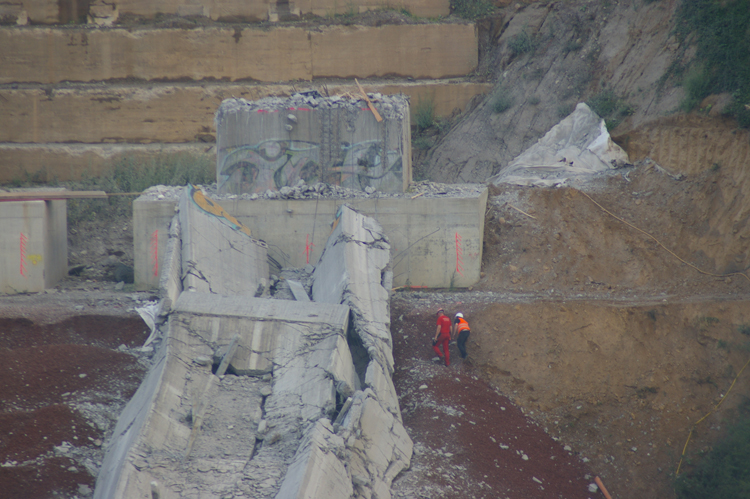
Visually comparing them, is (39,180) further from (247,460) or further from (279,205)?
(247,460)

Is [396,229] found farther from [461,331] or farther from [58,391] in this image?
[58,391]

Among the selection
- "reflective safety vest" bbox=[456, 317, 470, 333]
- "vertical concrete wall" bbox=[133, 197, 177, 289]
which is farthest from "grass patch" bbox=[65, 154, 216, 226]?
"reflective safety vest" bbox=[456, 317, 470, 333]

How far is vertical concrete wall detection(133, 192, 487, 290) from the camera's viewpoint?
43.1 feet

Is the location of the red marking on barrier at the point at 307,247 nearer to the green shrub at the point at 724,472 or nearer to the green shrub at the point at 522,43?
the green shrub at the point at 724,472

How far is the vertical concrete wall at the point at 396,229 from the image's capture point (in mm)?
13133

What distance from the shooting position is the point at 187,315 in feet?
28.4

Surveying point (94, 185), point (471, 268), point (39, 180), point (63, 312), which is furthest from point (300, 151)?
point (39, 180)

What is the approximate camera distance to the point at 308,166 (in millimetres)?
13672

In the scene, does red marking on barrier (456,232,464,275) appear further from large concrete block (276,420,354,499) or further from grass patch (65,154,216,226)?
grass patch (65,154,216,226)

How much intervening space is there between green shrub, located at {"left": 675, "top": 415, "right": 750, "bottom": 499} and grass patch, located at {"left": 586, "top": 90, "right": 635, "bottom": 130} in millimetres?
8093

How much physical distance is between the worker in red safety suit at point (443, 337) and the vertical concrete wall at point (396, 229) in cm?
282

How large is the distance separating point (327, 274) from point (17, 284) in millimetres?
6848

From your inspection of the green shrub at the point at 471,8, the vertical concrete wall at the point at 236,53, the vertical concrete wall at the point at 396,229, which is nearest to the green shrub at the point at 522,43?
the vertical concrete wall at the point at 236,53

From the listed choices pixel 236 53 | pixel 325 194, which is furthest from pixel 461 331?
pixel 236 53
